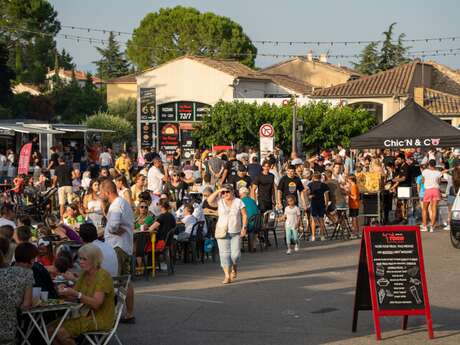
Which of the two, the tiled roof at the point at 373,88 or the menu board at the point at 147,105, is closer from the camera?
the menu board at the point at 147,105

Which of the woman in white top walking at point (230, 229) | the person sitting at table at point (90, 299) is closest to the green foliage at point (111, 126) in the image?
the woman in white top walking at point (230, 229)

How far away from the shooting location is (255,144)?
50.2 metres

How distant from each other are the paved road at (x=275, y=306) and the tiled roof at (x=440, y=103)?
40.4 m

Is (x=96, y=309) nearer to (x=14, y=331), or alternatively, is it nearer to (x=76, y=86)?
(x=14, y=331)

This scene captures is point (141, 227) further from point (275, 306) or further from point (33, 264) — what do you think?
point (33, 264)

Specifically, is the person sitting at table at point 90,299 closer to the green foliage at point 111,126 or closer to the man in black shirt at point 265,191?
the man in black shirt at point 265,191

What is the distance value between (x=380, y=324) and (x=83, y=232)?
12.2 ft

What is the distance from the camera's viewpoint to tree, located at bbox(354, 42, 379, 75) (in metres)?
86.7

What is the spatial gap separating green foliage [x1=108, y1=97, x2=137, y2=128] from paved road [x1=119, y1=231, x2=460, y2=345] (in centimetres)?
5398

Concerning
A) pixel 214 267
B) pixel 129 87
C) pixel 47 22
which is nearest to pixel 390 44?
pixel 129 87

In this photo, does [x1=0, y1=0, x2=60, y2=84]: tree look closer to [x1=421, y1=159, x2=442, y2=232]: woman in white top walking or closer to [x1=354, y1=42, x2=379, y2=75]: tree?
[x1=354, y1=42, x2=379, y2=75]: tree

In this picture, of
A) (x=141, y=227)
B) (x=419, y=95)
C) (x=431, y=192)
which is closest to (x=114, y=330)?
(x=141, y=227)

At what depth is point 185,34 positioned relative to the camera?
87188 mm

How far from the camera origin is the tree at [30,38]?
78125mm
